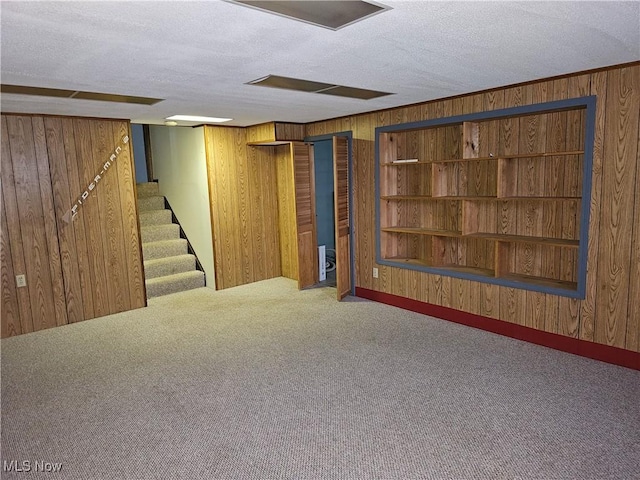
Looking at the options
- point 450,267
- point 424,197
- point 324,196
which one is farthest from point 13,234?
point 450,267

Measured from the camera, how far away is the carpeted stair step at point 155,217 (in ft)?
20.3

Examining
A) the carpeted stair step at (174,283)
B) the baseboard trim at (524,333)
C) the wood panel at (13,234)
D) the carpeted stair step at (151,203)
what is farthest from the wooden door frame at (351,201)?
the wood panel at (13,234)

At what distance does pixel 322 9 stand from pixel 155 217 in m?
5.12

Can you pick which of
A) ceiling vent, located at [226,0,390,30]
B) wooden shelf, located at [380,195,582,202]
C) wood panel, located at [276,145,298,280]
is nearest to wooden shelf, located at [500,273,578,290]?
wooden shelf, located at [380,195,582,202]

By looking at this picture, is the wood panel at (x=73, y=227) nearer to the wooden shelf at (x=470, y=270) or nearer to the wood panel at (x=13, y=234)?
the wood panel at (x=13, y=234)

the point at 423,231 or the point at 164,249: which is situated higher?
the point at 423,231

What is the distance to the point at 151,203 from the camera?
6477 mm

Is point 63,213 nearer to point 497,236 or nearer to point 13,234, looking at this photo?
point 13,234

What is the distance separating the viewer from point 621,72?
2996 mm

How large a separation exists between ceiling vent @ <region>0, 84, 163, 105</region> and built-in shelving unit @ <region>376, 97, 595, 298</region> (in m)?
2.36

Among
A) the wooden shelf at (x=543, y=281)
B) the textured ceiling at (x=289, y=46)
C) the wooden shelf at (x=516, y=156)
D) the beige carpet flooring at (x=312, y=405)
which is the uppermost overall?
the textured ceiling at (x=289, y=46)

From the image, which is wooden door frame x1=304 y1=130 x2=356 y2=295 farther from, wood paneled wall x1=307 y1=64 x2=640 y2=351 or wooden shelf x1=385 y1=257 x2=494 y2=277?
wood paneled wall x1=307 y1=64 x2=640 y2=351

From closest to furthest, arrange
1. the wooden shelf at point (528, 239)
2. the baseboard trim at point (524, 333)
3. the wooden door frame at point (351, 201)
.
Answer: the baseboard trim at point (524, 333), the wooden shelf at point (528, 239), the wooden door frame at point (351, 201)

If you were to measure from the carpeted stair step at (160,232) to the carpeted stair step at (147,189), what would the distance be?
76 cm
